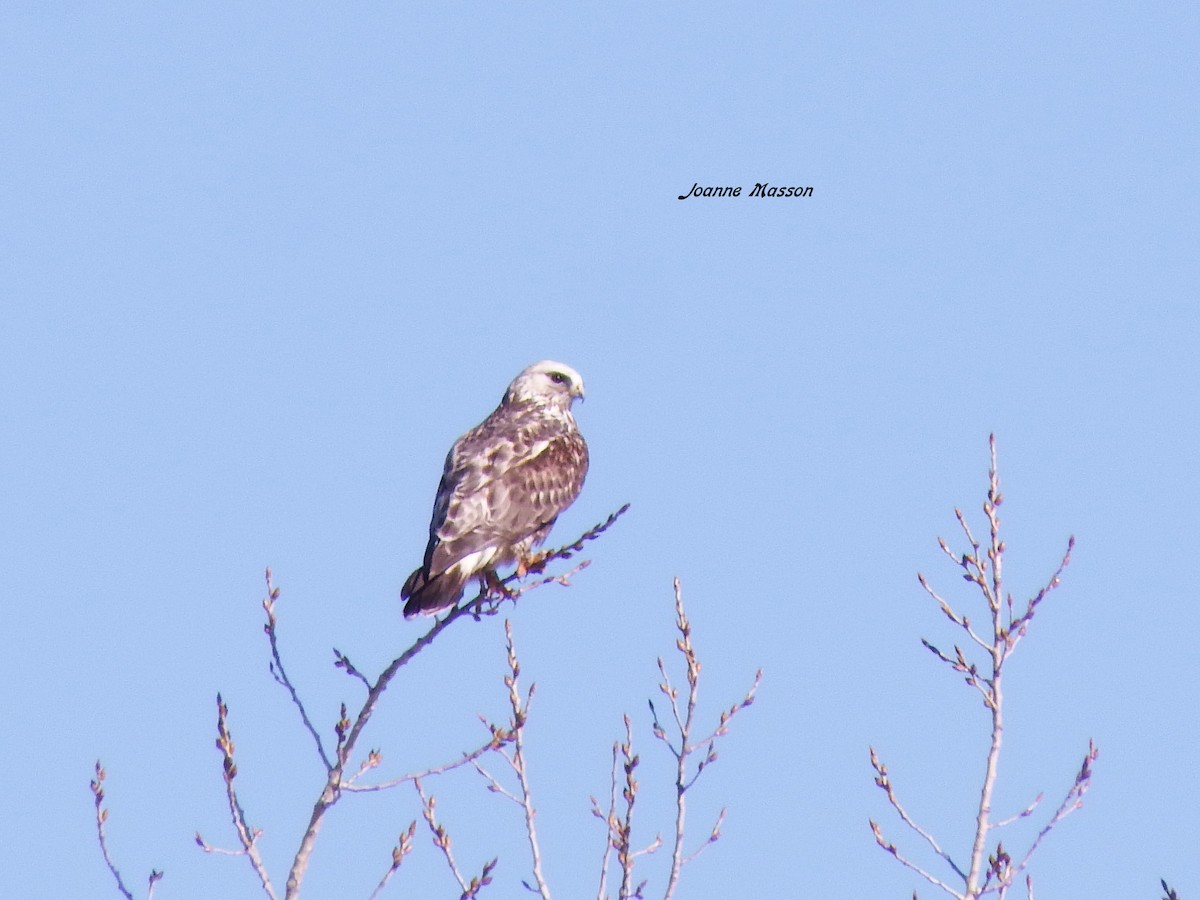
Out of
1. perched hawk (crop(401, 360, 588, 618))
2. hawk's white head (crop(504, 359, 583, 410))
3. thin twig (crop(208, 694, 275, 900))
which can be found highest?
hawk's white head (crop(504, 359, 583, 410))

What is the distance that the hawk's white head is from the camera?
32.8 ft

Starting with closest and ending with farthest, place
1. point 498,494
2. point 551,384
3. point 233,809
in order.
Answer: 1. point 233,809
2. point 498,494
3. point 551,384

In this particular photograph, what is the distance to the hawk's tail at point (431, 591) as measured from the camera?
24.4 ft

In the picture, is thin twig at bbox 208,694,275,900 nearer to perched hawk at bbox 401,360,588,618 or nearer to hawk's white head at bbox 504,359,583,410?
perched hawk at bbox 401,360,588,618

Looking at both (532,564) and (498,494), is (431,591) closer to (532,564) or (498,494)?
(532,564)

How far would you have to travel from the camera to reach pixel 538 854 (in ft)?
17.5

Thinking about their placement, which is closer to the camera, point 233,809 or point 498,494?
point 233,809

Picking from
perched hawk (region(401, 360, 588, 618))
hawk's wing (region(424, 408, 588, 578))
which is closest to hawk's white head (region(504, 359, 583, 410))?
perched hawk (region(401, 360, 588, 618))

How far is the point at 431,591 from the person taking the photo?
7.55m

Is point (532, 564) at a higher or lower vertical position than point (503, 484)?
lower

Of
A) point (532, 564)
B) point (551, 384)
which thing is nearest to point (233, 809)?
point (532, 564)

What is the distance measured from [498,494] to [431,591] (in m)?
0.99

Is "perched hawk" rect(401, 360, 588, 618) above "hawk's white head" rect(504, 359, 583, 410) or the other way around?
the other way around

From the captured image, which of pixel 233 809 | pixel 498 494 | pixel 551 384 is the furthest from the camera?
pixel 551 384
